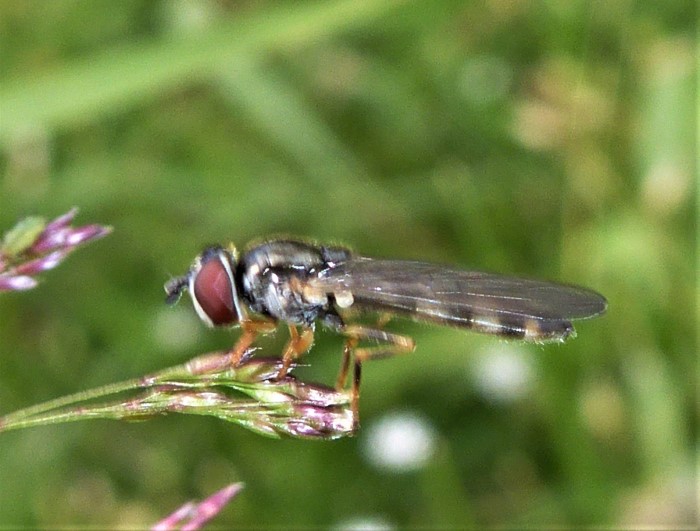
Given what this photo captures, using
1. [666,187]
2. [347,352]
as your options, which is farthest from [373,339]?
[666,187]

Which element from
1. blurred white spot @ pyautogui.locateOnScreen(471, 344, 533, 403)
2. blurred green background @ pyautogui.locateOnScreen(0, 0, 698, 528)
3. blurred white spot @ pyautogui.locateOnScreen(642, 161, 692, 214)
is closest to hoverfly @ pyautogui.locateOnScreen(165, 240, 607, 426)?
blurred green background @ pyautogui.locateOnScreen(0, 0, 698, 528)

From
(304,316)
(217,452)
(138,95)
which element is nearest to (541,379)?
(217,452)

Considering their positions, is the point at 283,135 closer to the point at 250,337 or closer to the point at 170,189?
the point at 170,189

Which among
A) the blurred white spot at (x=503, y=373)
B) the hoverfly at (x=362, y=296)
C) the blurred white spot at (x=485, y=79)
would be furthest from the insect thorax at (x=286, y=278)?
the blurred white spot at (x=485, y=79)

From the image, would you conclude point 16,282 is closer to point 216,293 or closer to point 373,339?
point 216,293

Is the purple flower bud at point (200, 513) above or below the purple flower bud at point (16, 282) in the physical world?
below

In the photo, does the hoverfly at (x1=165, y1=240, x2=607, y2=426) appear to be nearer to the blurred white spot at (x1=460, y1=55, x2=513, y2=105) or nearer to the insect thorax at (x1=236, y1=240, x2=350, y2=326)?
the insect thorax at (x1=236, y1=240, x2=350, y2=326)

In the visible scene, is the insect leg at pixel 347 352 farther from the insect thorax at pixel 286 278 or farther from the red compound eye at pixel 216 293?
the red compound eye at pixel 216 293
